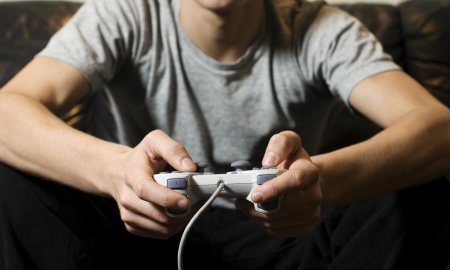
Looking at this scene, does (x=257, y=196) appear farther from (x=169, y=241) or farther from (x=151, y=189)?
(x=169, y=241)

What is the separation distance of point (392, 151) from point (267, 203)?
1.03ft

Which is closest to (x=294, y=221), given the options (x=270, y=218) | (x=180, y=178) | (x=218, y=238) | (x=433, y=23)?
(x=270, y=218)

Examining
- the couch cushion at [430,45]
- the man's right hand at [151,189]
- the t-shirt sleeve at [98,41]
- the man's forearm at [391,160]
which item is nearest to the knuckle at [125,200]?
the man's right hand at [151,189]

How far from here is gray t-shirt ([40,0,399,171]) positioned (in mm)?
1104

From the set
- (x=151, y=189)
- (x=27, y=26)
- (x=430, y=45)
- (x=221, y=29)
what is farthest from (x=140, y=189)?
(x=430, y=45)

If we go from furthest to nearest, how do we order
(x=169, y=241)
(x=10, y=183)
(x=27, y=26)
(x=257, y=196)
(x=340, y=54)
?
(x=27, y=26) < (x=340, y=54) < (x=169, y=241) < (x=10, y=183) < (x=257, y=196)

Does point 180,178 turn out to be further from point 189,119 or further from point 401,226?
point 189,119

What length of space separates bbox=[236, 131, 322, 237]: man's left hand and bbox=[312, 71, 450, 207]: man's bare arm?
8 centimetres

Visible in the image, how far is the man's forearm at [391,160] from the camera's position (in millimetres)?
822

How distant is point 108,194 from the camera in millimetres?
815

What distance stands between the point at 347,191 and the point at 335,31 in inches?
15.7

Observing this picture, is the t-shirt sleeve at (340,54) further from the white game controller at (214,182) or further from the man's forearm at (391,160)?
the white game controller at (214,182)

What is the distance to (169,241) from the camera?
979 millimetres

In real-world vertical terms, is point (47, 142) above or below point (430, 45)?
above
